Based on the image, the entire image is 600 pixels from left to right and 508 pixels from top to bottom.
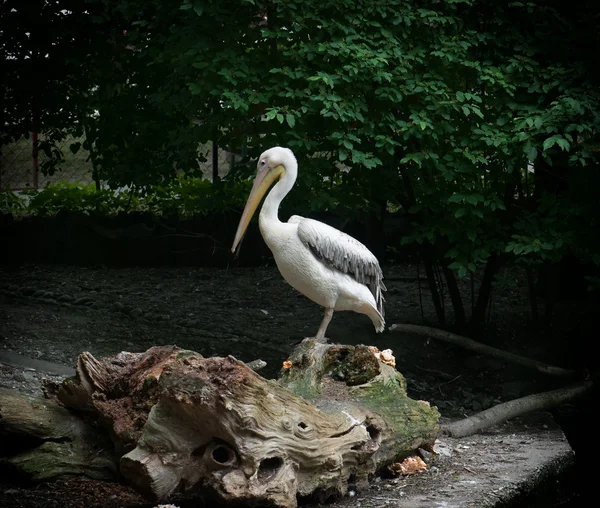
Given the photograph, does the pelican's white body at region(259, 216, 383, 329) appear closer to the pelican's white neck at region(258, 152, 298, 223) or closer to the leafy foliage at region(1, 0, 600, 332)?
the pelican's white neck at region(258, 152, 298, 223)

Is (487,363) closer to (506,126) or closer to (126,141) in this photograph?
(506,126)

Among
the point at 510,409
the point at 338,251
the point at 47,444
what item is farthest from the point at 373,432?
the point at 510,409

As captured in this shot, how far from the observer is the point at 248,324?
6738mm

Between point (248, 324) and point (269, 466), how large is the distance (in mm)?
3676

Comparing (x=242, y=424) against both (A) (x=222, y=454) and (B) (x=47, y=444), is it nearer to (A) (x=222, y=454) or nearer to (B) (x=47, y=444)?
(A) (x=222, y=454)

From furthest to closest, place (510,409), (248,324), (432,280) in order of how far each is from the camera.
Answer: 1. (248,324)
2. (432,280)
3. (510,409)

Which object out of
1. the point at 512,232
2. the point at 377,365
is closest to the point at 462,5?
the point at 512,232

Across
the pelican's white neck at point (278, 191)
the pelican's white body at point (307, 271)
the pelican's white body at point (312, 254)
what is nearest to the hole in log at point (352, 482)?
the pelican's white body at point (312, 254)

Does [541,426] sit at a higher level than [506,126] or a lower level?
lower

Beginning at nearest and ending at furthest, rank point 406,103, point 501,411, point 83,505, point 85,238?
point 83,505, point 501,411, point 406,103, point 85,238

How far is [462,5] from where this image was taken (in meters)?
5.74

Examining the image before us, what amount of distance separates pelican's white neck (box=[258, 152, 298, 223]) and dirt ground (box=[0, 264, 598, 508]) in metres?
1.70

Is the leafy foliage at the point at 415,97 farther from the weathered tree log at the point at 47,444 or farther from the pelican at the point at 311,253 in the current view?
the weathered tree log at the point at 47,444

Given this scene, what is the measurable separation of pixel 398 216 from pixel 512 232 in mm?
1936
